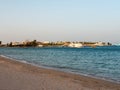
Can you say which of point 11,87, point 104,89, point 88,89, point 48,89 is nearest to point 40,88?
point 48,89

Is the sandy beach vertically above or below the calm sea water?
above

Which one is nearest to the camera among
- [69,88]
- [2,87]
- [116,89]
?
[2,87]

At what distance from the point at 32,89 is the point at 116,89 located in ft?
16.8

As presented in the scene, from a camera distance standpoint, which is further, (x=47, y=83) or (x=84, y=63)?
(x=84, y=63)

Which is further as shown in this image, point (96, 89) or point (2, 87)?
point (96, 89)

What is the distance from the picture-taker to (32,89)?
1369cm

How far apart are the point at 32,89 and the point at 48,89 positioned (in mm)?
776

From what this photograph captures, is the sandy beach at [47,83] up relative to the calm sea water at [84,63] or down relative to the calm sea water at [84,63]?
up

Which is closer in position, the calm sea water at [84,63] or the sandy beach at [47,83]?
the sandy beach at [47,83]

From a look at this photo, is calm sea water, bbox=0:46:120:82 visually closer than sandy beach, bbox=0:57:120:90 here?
No

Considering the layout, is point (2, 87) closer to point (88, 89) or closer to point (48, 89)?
point (48, 89)

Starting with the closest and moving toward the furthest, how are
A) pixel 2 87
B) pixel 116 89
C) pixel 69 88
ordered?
pixel 2 87 → pixel 69 88 → pixel 116 89

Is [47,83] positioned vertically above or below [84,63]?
above

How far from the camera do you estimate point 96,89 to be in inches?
606
